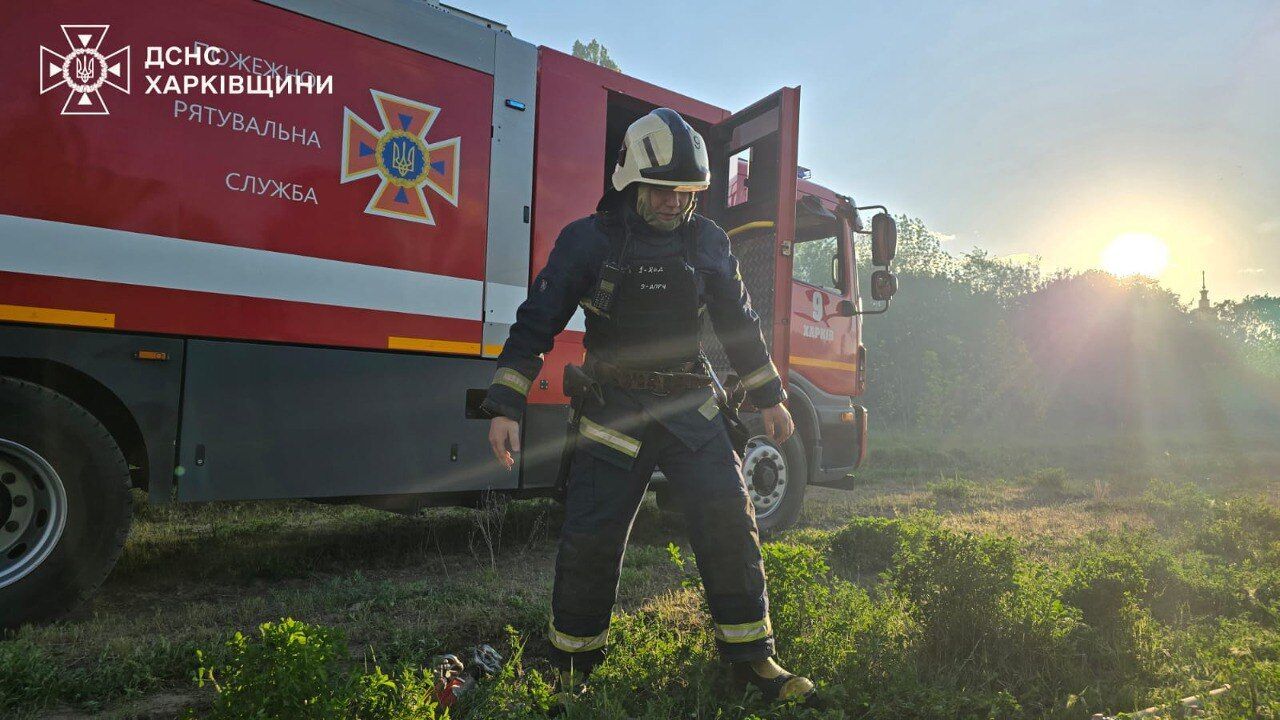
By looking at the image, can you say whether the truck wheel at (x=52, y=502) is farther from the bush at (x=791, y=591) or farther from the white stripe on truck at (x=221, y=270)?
the bush at (x=791, y=591)

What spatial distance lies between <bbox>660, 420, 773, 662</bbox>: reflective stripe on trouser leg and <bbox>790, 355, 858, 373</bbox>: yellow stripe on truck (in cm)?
365

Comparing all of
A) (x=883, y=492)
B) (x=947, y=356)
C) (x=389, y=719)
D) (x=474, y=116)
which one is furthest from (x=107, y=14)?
(x=947, y=356)

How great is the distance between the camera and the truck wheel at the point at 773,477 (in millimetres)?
5699

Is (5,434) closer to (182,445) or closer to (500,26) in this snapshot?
(182,445)

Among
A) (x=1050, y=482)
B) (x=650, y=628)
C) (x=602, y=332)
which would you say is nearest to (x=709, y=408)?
(x=602, y=332)

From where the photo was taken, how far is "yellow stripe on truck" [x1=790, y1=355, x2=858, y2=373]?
609 centimetres

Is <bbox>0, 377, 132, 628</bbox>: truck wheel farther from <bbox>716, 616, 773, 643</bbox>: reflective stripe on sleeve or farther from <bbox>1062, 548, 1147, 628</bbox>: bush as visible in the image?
<bbox>1062, 548, 1147, 628</bbox>: bush

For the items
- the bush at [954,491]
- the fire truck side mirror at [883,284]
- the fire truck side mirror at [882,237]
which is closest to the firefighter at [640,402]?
the fire truck side mirror at [882,237]

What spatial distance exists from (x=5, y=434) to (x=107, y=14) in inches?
73.7

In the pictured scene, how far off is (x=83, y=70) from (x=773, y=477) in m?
4.93

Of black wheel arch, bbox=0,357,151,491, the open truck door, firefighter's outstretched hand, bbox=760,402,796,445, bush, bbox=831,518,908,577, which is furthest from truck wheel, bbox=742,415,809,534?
black wheel arch, bbox=0,357,151,491

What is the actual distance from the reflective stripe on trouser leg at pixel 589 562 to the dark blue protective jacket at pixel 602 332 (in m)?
0.10

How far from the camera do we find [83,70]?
3152 mm

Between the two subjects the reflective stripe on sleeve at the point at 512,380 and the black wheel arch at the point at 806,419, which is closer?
the reflective stripe on sleeve at the point at 512,380
